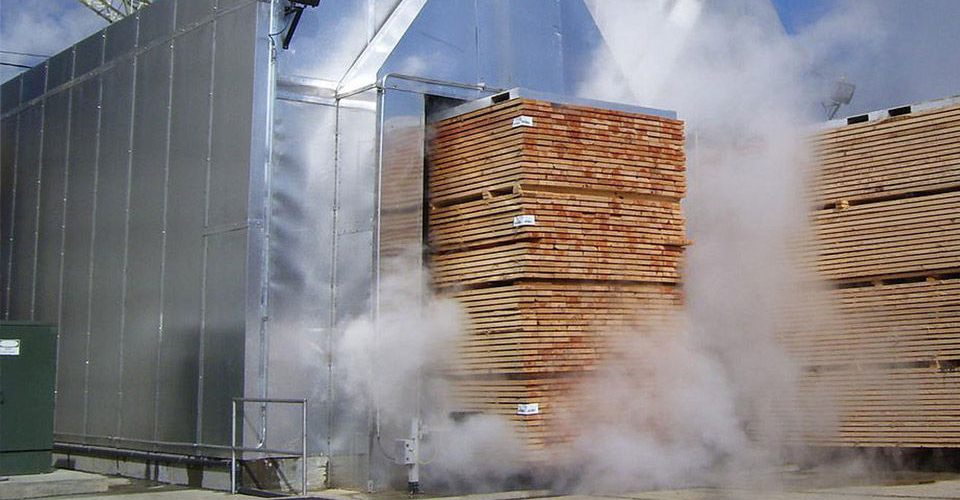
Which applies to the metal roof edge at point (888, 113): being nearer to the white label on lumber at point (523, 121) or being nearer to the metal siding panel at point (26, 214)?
the white label on lumber at point (523, 121)

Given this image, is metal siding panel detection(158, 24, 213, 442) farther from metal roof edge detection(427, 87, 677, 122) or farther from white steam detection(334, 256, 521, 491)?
metal roof edge detection(427, 87, 677, 122)

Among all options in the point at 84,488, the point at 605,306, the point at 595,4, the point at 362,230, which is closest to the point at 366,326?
→ the point at 362,230

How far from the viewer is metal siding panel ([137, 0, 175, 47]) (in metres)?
14.5

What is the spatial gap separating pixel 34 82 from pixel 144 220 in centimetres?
454

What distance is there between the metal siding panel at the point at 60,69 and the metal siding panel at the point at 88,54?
0.63 ft

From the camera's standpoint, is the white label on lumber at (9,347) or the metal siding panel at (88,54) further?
the metal siding panel at (88,54)

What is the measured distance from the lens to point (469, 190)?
42.4 ft

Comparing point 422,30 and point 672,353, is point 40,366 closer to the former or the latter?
point 422,30

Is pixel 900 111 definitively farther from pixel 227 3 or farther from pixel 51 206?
pixel 51 206

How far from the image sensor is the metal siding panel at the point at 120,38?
603 inches

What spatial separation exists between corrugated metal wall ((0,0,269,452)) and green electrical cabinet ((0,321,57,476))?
3.82 feet

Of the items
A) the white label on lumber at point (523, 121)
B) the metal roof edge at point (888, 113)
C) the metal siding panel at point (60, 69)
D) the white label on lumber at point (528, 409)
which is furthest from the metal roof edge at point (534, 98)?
the metal siding panel at point (60, 69)

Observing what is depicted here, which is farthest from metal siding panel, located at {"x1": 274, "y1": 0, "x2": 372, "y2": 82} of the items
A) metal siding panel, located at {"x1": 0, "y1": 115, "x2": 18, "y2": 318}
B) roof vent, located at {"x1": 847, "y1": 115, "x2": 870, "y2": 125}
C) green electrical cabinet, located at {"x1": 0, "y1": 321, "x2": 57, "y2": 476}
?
metal siding panel, located at {"x1": 0, "y1": 115, "x2": 18, "y2": 318}

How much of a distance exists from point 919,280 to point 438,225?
5150 millimetres
